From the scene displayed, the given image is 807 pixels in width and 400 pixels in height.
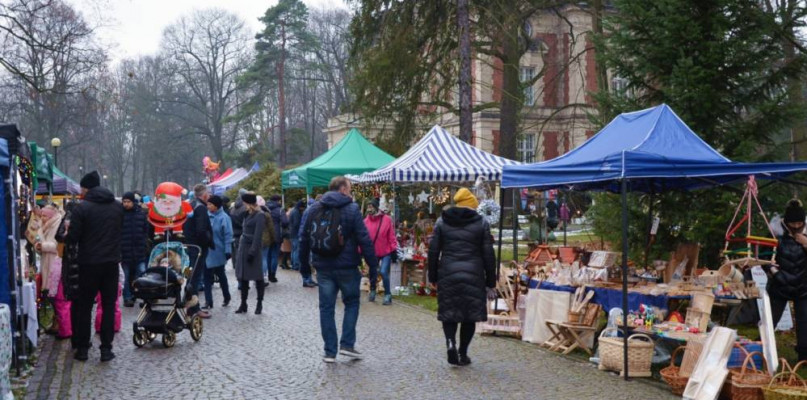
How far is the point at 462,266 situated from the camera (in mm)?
8547

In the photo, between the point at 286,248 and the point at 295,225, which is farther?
the point at 286,248

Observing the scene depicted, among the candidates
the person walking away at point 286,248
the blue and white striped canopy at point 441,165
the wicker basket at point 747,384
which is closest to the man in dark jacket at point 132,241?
the blue and white striped canopy at point 441,165

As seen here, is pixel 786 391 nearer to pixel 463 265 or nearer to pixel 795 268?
pixel 795 268

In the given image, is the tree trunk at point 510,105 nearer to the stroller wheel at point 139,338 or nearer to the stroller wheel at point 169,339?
the stroller wheel at point 169,339

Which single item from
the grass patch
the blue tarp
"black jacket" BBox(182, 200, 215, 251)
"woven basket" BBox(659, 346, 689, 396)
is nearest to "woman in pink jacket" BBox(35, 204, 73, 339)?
"black jacket" BBox(182, 200, 215, 251)

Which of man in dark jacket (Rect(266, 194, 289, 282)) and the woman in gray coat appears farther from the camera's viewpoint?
man in dark jacket (Rect(266, 194, 289, 282))

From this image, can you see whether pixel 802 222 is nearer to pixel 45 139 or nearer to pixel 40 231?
pixel 40 231

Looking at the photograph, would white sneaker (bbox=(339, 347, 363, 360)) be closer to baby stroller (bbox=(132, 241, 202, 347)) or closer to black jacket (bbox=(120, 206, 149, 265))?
baby stroller (bbox=(132, 241, 202, 347))

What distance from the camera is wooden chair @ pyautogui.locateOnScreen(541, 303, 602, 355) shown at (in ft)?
32.2

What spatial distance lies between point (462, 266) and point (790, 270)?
3.26m

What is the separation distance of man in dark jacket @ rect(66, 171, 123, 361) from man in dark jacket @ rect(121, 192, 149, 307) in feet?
13.4

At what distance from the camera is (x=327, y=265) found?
884 cm

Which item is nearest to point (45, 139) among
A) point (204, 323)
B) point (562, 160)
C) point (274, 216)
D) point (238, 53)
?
point (238, 53)

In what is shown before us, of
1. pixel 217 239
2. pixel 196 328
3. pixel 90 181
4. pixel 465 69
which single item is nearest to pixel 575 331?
pixel 196 328
